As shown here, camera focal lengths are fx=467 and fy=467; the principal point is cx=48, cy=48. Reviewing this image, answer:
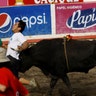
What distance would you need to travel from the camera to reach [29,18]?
14445mm

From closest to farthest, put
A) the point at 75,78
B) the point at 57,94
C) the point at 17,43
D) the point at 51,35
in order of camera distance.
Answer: the point at 17,43 < the point at 57,94 < the point at 75,78 < the point at 51,35

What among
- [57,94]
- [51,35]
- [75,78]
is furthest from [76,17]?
[57,94]

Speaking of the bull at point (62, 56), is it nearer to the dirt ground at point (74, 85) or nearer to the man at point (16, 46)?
the man at point (16, 46)

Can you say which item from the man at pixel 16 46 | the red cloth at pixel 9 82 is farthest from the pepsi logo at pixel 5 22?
the red cloth at pixel 9 82

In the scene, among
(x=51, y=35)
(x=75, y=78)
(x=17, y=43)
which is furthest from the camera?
(x=51, y=35)

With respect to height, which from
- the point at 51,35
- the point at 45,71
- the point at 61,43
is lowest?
the point at 51,35

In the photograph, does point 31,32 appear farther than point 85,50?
Yes

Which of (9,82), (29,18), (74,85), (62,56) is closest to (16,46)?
(62,56)

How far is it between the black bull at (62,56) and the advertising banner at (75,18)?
566cm

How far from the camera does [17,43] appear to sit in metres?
8.37

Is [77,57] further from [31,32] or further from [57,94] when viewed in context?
[31,32]

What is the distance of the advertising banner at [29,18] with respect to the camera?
14258mm

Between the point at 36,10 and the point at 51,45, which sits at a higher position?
the point at 51,45

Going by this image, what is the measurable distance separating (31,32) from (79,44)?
229 inches
